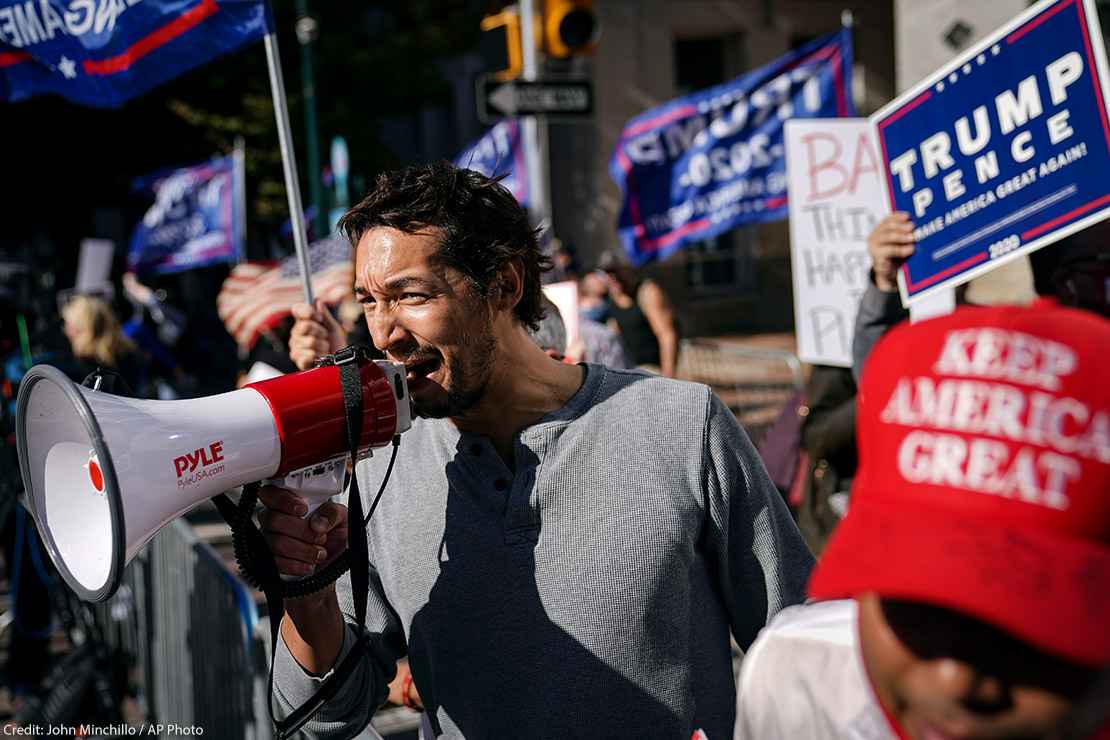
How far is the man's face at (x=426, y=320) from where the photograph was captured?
1867 millimetres

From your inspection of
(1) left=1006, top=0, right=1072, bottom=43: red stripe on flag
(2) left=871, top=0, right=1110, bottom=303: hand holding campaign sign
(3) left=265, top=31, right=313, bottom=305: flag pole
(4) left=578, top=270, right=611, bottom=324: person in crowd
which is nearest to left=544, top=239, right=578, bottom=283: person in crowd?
(4) left=578, top=270, right=611, bottom=324: person in crowd

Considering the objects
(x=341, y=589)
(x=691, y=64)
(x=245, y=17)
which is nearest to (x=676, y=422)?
(x=341, y=589)

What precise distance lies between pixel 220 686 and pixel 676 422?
233 cm

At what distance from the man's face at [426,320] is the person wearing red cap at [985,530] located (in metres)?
0.99

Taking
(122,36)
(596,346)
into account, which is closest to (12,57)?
(122,36)

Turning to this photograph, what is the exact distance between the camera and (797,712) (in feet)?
3.92

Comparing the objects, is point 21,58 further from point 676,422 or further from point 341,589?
point 676,422

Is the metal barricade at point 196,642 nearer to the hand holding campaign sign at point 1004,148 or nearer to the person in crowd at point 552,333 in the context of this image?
the person in crowd at point 552,333

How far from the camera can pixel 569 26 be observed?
755cm

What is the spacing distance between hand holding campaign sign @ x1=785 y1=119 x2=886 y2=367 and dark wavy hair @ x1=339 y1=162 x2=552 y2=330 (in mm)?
2798

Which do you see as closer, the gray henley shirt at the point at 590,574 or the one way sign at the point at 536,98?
the gray henley shirt at the point at 590,574

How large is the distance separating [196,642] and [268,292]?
1938 millimetres

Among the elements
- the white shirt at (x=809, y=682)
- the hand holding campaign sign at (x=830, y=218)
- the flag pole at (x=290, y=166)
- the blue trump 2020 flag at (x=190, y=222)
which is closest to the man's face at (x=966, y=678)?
the white shirt at (x=809, y=682)

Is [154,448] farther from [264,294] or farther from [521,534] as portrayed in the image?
[264,294]
